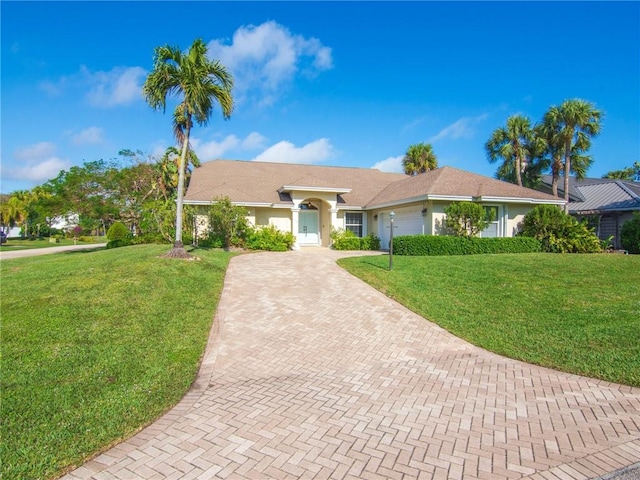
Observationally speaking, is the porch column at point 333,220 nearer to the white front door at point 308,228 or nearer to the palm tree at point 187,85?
the white front door at point 308,228

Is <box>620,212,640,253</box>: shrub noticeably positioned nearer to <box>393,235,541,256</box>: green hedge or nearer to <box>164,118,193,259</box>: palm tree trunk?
<box>393,235,541,256</box>: green hedge

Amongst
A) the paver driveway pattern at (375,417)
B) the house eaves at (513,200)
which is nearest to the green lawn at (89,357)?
the paver driveway pattern at (375,417)

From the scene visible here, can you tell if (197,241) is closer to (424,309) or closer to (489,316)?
(424,309)

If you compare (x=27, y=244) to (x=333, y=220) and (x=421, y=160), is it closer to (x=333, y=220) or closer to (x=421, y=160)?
(x=333, y=220)

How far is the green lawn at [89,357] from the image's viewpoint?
11.8 feet

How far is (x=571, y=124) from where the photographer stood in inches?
956

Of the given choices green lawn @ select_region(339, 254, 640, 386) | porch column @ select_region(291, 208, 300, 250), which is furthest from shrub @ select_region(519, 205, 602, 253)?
porch column @ select_region(291, 208, 300, 250)

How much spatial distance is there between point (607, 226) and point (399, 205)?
15.6m

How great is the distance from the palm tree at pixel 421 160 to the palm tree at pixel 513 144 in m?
4.64

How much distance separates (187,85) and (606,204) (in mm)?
26795

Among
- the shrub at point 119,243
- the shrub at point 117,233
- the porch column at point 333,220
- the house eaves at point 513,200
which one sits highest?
the house eaves at point 513,200

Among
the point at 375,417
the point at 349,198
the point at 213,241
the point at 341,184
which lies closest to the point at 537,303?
the point at 375,417

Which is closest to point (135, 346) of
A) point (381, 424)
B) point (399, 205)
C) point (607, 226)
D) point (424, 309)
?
point (381, 424)

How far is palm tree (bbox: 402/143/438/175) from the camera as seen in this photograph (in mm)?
30562
